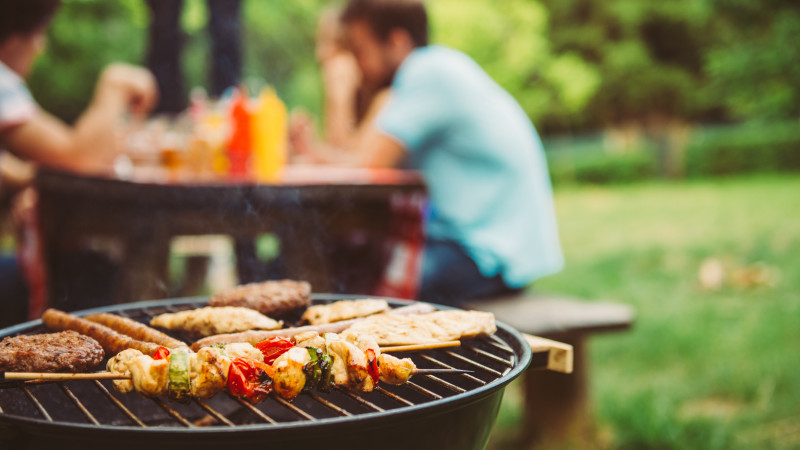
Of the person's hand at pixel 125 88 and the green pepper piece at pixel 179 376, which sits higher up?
the person's hand at pixel 125 88

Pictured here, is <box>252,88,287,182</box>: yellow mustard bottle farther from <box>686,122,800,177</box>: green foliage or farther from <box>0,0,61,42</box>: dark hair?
<box>686,122,800,177</box>: green foliage

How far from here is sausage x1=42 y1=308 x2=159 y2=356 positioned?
1603 millimetres

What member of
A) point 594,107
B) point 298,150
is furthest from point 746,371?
point 594,107

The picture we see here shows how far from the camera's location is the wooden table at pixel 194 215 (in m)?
3.02

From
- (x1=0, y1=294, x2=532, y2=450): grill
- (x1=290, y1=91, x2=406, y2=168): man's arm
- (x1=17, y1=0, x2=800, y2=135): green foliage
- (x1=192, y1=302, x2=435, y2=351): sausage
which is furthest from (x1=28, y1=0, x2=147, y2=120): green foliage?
(x1=192, y1=302, x2=435, y2=351): sausage

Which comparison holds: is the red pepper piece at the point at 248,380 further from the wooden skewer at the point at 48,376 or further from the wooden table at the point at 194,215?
the wooden table at the point at 194,215

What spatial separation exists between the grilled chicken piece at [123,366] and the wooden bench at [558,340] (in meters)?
1.92

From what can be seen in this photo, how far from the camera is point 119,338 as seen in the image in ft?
5.44

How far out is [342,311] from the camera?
1959mm

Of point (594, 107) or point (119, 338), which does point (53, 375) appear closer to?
point (119, 338)

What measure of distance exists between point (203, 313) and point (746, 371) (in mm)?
3784

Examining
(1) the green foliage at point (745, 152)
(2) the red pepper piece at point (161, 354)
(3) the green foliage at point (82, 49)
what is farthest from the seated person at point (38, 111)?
(1) the green foliage at point (745, 152)

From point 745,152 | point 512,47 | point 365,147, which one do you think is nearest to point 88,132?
point 365,147

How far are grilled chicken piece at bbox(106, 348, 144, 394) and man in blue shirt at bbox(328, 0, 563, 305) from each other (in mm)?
2124
